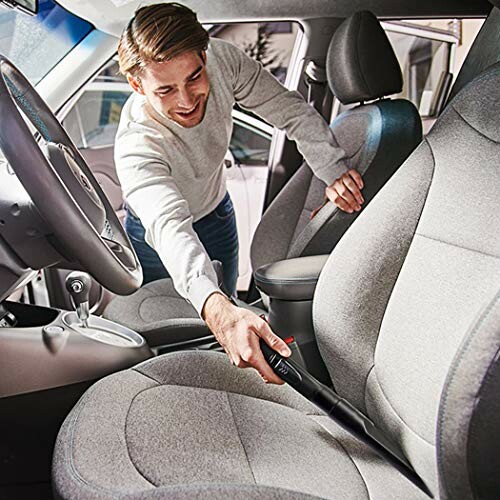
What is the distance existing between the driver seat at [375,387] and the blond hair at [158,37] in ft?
1.67

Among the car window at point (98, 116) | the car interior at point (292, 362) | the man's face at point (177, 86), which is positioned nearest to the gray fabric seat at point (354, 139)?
the car interior at point (292, 362)

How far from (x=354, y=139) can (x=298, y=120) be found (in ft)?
0.52

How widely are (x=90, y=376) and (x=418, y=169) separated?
640 mm

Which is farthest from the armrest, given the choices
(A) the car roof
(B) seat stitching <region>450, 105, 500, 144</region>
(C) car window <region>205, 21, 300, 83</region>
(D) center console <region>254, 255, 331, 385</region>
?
(C) car window <region>205, 21, 300, 83</region>

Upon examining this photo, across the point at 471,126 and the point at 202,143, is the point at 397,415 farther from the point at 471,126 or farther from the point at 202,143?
the point at 202,143

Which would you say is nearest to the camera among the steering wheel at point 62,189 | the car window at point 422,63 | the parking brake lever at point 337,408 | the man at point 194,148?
the steering wheel at point 62,189

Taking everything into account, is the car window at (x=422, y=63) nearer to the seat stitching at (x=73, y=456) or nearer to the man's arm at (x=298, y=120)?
the man's arm at (x=298, y=120)

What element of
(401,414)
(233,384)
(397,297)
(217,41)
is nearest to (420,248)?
(397,297)

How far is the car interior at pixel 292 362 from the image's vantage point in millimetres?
847

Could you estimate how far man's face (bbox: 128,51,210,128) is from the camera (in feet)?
4.49

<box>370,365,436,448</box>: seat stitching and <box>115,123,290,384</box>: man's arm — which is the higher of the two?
<box>115,123,290,384</box>: man's arm

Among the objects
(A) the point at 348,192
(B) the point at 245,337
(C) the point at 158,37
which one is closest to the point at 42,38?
(C) the point at 158,37

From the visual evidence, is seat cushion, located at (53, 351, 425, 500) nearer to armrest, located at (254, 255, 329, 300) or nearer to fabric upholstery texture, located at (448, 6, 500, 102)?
armrest, located at (254, 255, 329, 300)

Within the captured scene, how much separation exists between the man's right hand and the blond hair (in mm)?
547
